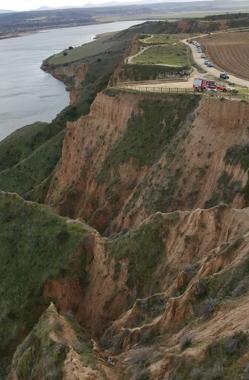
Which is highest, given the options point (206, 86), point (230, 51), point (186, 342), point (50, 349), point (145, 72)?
point (206, 86)

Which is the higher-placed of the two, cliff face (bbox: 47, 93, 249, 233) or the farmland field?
the farmland field

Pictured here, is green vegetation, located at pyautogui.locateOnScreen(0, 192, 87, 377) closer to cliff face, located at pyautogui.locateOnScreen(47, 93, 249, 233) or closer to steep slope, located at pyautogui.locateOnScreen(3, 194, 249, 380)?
steep slope, located at pyautogui.locateOnScreen(3, 194, 249, 380)

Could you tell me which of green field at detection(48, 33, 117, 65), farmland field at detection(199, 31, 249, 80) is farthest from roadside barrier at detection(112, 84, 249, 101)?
green field at detection(48, 33, 117, 65)

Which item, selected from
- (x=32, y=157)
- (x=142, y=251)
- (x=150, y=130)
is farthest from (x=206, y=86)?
(x=32, y=157)

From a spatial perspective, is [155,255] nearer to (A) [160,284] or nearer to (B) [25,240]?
(A) [160,284]

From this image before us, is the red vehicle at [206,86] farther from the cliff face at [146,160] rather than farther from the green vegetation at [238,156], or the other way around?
the green vegetation at [238,156]

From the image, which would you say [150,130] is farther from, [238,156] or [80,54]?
[80,54]
